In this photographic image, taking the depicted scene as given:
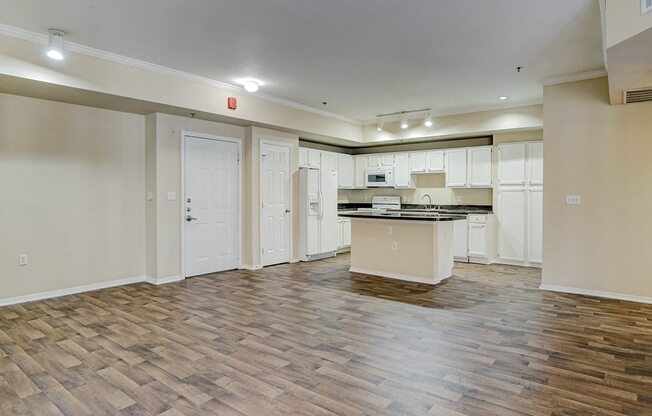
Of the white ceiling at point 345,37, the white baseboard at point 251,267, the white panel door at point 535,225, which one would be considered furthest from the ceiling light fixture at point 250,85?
the white panel door at point 535,225

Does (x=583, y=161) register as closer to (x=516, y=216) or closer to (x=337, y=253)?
(x=516, y=216)

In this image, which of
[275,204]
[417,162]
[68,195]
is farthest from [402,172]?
[68,195]

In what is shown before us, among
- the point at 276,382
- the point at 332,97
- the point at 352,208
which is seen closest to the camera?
the point at 276,382

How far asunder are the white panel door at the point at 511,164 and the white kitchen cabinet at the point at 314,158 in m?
3.41

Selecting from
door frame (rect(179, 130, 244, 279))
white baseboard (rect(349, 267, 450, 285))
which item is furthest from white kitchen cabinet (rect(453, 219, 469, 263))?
door frame (rect(179, 130, 244, 279))

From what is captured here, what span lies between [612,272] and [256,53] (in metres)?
4.85

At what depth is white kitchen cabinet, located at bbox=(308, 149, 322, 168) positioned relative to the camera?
304 inches

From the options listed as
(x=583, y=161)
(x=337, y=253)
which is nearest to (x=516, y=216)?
(x=583, y=161)

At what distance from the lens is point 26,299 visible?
14.5 ft

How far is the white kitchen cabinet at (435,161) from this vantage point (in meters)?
7.54

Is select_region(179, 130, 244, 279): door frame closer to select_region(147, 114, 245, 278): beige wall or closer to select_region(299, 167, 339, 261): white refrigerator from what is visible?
select_region(147, 114, 245, 278): beige wall

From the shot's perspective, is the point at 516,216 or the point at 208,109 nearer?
the point at 208,109

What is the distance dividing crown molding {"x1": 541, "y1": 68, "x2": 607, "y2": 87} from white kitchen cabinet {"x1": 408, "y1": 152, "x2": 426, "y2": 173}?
9.68ft

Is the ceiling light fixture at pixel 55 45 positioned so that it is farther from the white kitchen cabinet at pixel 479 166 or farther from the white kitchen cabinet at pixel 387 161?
the white kitchen cabinet at pixel 479 166
